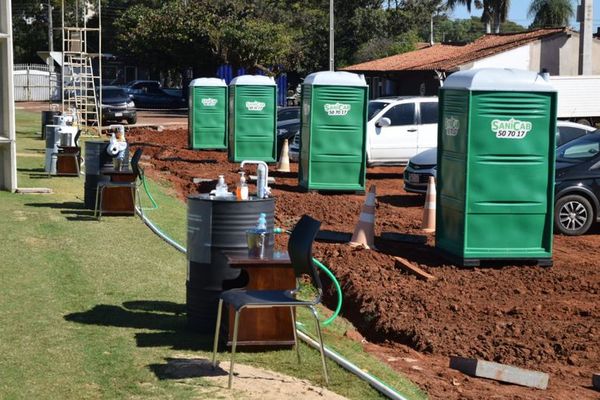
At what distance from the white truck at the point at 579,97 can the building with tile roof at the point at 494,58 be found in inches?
260

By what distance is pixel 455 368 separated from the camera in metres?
8.59

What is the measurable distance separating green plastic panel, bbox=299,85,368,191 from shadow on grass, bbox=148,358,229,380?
12.5 meters

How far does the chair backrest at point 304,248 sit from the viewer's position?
726 centimetres

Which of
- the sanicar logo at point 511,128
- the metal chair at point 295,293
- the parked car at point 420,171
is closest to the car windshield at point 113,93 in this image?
the parked car at point 420,171

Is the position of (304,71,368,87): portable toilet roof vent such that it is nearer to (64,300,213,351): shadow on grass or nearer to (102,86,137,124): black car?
(64,300,213,351): shadow on grass

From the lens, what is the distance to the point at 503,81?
12.5 meters

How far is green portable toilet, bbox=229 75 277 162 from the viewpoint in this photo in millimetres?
26547

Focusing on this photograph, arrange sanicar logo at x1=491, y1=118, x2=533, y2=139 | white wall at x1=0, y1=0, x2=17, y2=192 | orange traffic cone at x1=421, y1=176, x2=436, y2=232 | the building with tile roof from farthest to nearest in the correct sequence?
the building with tile roof < white wall at x1=0, y1=0, x2=17, y2=192 < orange traffic cone at x1=421, y1=176, x2=436, y2=232 < sanicar logo at x1=491, y1=118, x2=533, y2=139

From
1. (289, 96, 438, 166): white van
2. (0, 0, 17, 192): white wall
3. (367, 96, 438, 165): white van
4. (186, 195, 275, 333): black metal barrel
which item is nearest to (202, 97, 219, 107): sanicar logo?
(289, 96, 438, 166): white van

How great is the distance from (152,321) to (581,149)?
9387 mm

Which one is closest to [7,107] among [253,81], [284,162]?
[284,162]

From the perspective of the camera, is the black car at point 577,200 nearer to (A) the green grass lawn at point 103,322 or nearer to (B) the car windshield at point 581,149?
(B) the car windshield at point 581,149

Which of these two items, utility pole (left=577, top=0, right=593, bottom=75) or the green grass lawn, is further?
utility pole (left=577, top=0, right=593, bottom=75)

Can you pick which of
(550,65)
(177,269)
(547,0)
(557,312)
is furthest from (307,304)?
(547,0)
